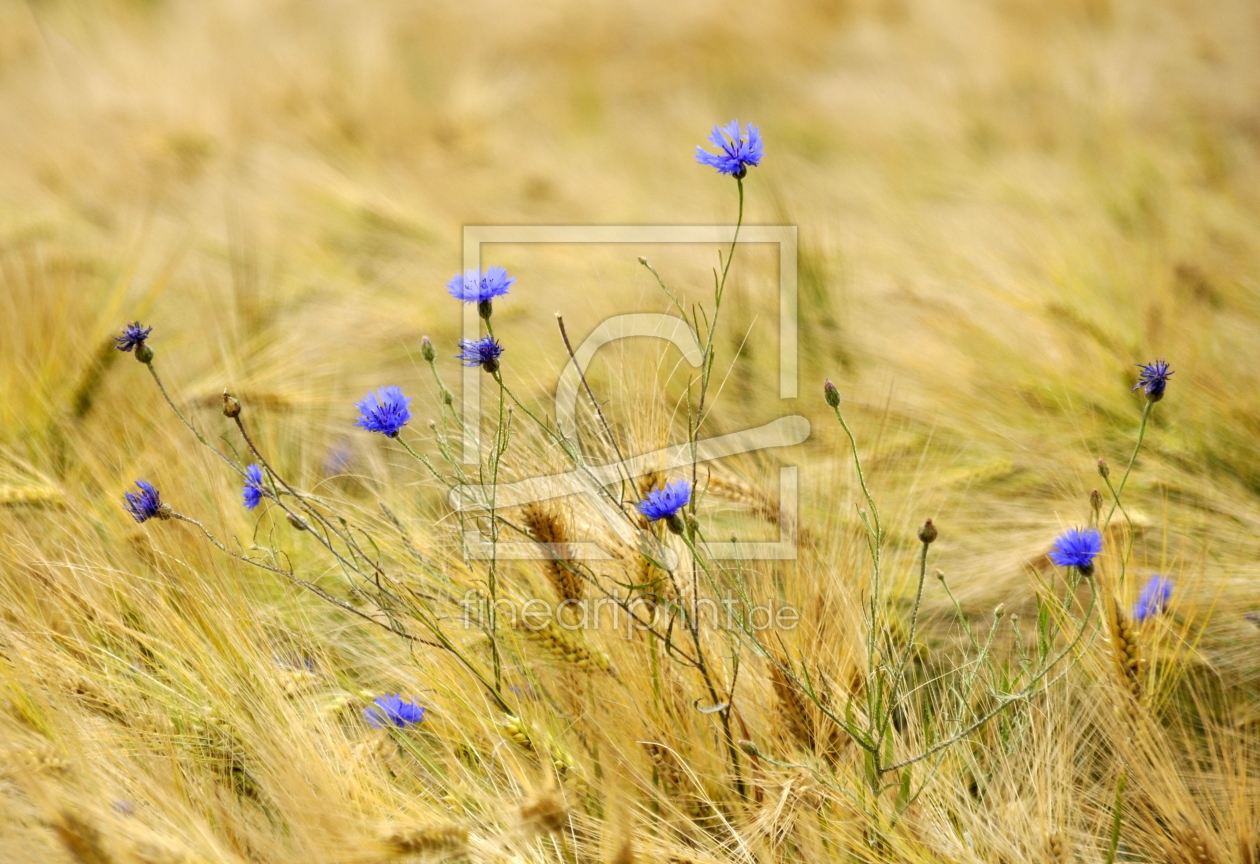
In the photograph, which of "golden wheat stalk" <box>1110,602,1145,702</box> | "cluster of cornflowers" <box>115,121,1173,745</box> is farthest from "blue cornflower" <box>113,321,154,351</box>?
"golden wheat stalk" <box>1110,602,1145,702</box>

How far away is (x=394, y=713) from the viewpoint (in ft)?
3.62

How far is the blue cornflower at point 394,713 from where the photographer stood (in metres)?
1.09

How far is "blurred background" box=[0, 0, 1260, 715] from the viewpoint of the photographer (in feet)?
5.14

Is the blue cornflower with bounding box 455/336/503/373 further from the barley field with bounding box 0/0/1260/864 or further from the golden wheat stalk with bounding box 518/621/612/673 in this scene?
the golden wheat stalk with bounding box 518/621/612/673

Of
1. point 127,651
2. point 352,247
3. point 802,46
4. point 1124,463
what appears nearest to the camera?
point 127,651

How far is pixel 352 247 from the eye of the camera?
2605 mm

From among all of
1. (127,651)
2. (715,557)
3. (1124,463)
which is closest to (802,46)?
(1124,463)

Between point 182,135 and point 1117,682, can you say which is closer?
point 1117,682

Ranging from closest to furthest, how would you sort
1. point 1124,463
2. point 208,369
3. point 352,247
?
1. point 1124,463
2. point 208,369
3. point 352,247

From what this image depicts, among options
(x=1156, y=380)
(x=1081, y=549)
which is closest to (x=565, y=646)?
(x=1081, y=549)

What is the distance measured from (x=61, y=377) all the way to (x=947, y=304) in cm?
170

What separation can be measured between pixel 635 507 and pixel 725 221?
154 cm

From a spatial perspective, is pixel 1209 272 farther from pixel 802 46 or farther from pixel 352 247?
pixel 802 46

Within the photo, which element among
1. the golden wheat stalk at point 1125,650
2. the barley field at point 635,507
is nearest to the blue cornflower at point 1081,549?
the barley field at point 635,507
